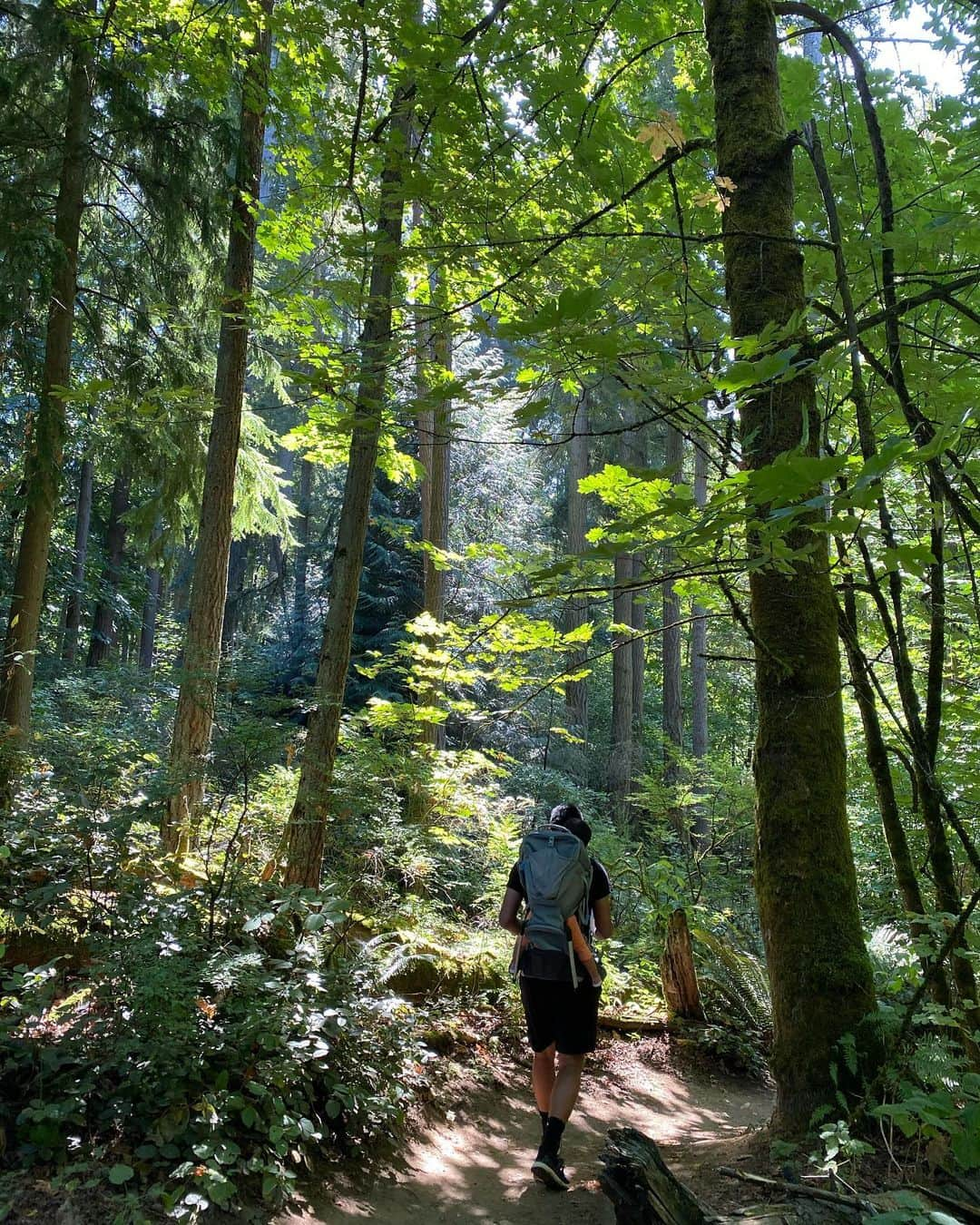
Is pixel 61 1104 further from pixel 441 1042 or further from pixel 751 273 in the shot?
pixel 751 273

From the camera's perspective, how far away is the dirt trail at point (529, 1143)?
3486mm

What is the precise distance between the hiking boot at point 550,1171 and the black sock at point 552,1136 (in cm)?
2

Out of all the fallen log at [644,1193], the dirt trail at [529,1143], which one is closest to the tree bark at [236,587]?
the dirt trail at [529,1143]

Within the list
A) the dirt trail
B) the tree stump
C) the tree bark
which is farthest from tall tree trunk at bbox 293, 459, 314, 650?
the dirt trail

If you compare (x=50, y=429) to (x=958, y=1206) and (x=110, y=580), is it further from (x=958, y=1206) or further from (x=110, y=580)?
(x=110, y=580)

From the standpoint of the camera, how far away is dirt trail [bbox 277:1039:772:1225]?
3486mm

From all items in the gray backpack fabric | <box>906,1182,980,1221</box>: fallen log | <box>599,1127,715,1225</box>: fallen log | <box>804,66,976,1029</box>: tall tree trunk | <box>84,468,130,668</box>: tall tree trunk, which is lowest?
<box>599,1127,715,1225</box>: fallen log

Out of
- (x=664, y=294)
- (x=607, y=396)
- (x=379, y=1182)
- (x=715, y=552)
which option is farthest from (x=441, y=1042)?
(x=607, y=396)

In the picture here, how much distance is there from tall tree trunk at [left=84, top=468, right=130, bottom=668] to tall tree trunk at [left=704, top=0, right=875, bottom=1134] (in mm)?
15512

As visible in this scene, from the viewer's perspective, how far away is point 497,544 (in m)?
4.82

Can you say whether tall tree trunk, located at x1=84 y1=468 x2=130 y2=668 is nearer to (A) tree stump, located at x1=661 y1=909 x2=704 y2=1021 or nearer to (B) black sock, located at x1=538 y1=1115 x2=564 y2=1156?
(A) tree stump, located at x1=661 y1=909 x2=704 y2=1021

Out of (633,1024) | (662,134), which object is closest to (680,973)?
(633,1024)

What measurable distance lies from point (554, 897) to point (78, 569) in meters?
15.1

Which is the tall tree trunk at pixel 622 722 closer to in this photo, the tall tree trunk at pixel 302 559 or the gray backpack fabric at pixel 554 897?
the tall tree trunk at pixel 302 559
